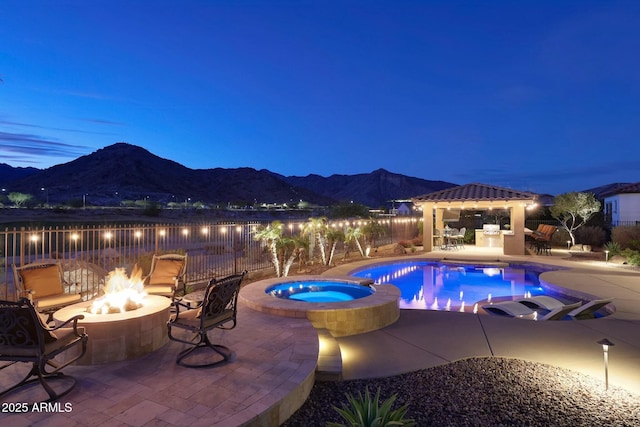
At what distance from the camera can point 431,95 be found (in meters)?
56.7

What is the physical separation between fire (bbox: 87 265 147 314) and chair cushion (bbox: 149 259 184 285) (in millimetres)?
1661

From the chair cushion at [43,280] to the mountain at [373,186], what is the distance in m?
119

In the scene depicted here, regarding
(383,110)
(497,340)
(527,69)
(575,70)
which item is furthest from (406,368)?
(383,110)

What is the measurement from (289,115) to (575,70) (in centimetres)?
4972

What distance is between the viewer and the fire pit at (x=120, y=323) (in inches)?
166

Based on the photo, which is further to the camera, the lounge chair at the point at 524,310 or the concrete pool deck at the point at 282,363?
the lounge chair at the point at 524,310

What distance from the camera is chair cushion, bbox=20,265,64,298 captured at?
598cm

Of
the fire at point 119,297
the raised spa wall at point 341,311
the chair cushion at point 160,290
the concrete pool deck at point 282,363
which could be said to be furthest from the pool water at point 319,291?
the fire at point 119,297

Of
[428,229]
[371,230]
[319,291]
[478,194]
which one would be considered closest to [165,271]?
[319,291]

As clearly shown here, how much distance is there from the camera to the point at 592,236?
1842 cm

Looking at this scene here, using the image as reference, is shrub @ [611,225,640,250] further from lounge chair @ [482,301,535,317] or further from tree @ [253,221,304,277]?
tree @ [253,221,304,277]

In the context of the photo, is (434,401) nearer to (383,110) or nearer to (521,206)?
(521,206)

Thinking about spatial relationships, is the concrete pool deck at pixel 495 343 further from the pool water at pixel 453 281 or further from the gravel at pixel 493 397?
the pool water at pixel 453 281

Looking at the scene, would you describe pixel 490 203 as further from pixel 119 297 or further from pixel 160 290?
pixel 119 297
